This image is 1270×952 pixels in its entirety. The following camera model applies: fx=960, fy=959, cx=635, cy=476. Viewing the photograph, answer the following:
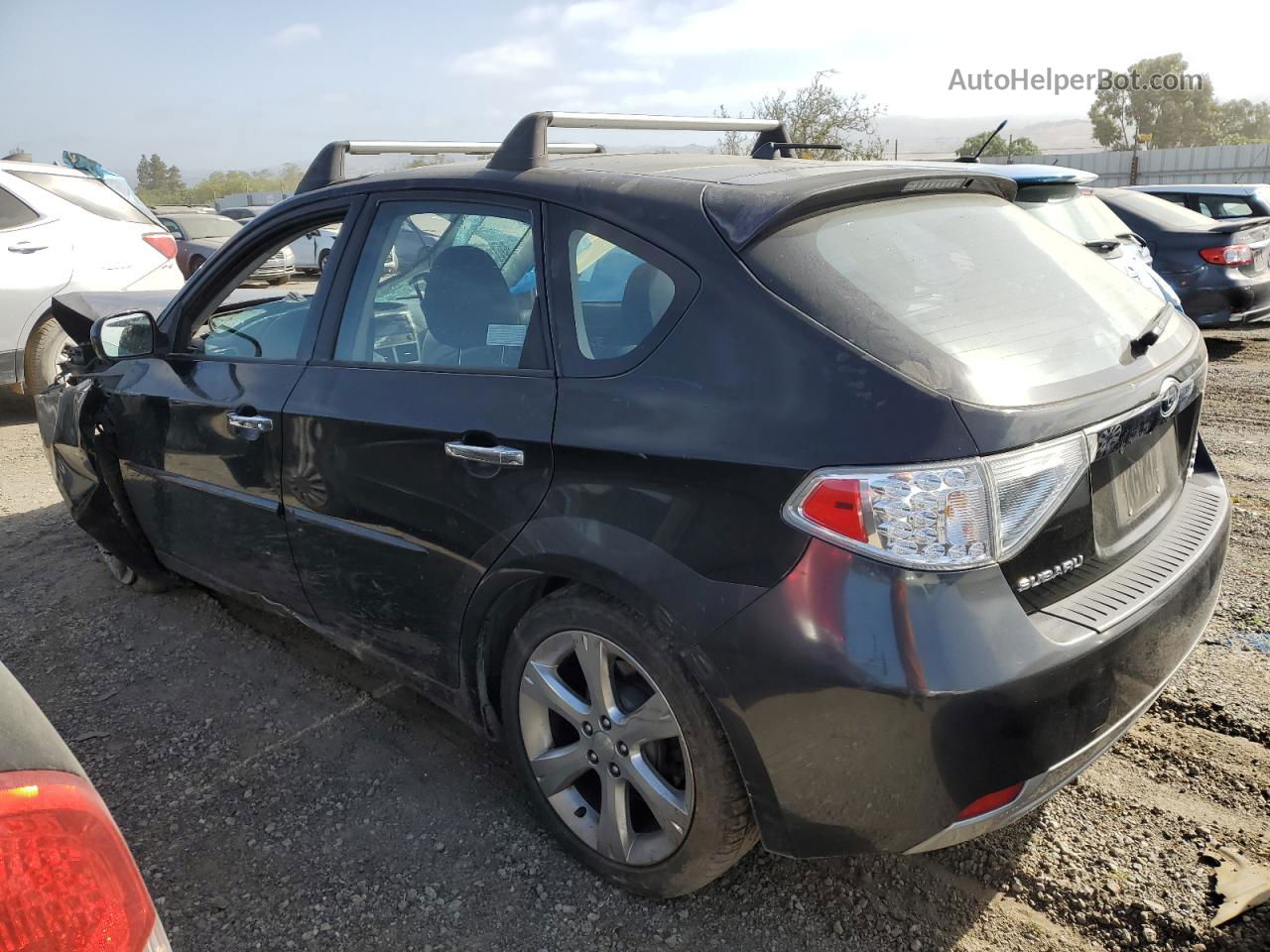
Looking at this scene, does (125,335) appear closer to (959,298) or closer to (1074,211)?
(959,298)

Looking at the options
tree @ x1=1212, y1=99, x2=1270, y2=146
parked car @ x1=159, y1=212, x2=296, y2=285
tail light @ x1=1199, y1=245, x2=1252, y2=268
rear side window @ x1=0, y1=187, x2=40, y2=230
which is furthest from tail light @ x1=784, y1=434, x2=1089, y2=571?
tree @ x1=1212, y1=99, x2=1270, y2=146

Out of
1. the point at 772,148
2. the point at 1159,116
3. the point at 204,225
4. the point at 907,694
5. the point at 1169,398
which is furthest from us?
the point at 1159,116

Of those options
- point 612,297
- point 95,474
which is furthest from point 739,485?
point 95,474

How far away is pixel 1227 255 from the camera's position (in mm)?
8477

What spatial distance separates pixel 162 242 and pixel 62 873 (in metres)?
8.01

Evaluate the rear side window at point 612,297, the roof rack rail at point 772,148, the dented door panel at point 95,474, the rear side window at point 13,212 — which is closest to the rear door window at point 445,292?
the rear side window at point 612,297

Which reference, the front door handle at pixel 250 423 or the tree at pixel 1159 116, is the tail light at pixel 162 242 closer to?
the front door handle at pixel 250 423

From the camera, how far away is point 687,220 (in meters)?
2.12

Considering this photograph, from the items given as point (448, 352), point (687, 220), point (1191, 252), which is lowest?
point (1191, 252)

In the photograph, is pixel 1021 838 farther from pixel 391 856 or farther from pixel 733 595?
pixel 391 856

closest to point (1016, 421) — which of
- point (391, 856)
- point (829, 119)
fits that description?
point (391, 856)

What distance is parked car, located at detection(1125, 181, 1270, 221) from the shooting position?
9.97 m

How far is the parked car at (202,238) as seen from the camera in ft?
43.9

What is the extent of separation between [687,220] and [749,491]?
0.66 meters
